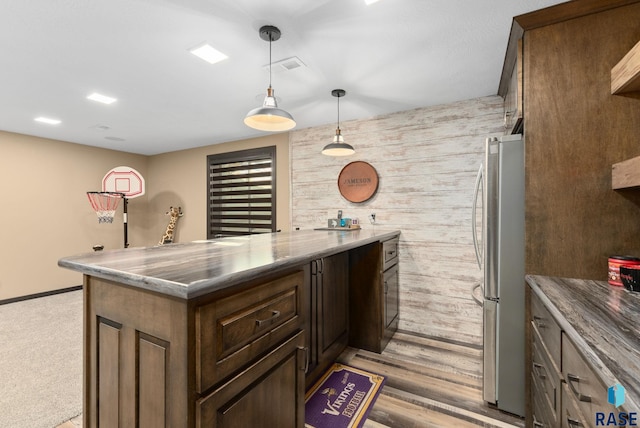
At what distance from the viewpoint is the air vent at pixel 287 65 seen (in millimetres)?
2205

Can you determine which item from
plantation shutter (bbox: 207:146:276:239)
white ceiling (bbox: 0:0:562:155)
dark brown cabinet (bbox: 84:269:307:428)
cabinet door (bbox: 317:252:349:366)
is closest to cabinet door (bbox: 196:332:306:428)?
dark brown cabinet (bbox: 84:269:307:428)

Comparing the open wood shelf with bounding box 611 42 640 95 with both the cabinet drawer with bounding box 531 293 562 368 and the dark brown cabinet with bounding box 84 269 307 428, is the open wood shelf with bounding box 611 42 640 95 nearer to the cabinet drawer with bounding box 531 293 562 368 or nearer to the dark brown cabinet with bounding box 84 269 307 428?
the cabinet drawer with bounding box 531 293 562 368

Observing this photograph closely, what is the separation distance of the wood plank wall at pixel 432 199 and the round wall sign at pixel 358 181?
7 cm

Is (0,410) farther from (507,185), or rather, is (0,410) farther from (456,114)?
(456,114)

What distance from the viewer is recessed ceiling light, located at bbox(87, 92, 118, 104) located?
2.88m

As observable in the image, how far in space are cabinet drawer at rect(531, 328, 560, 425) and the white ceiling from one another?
6.10 feet

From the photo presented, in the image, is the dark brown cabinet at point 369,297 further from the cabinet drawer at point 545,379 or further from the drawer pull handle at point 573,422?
the drawer pull handle at point 573,422

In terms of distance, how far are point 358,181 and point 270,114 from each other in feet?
6.37

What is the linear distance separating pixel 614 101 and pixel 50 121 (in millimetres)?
5499

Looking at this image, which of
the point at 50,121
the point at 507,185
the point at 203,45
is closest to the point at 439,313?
the point at 507,185

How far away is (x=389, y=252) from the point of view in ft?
9.33

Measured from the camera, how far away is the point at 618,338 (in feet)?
2.75

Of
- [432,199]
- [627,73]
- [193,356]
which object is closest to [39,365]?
[193,356]

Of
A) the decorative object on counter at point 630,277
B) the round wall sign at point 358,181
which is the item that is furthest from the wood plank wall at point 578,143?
the round wall sign at point 358,181
